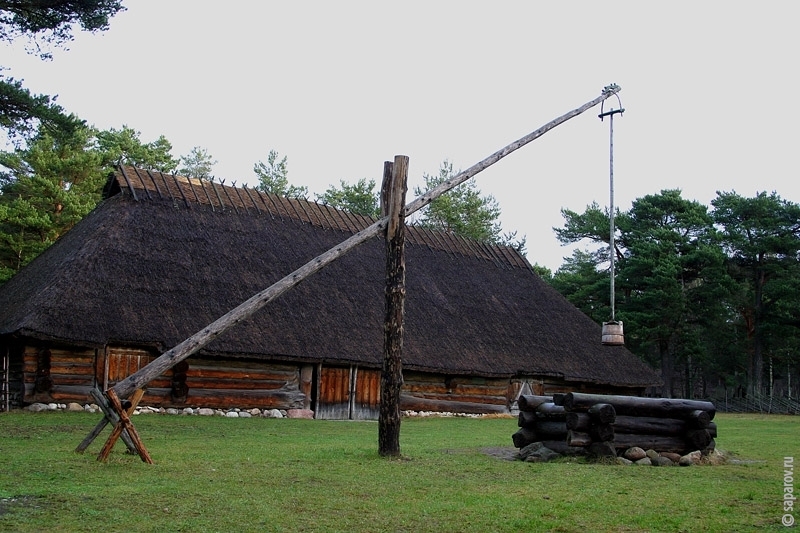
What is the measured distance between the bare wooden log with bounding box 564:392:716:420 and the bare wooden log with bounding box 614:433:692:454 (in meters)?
0.35

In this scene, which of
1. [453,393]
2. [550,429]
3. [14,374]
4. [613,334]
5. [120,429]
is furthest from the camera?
[453,393]

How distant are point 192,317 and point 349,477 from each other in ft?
44.3

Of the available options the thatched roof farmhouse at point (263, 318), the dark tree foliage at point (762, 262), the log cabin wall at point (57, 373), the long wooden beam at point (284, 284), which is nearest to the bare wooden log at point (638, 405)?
the long wooden beam at point (284, 284)

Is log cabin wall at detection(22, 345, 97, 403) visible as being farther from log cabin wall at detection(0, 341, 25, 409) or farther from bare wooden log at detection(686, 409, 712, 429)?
bare wooden log at detection(686, 409, 712, 429)

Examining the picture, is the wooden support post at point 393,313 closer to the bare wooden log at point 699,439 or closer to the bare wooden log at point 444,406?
the bare wooden log at point 699,439

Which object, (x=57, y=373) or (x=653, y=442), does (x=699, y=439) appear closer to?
(x=653, y=442)

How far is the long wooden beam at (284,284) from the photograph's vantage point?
36.8 ft

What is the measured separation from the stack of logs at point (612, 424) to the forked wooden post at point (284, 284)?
12.4 ft

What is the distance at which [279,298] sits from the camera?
25.4m

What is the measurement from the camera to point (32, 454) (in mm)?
11531

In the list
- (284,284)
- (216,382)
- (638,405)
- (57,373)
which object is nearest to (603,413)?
(638,405)

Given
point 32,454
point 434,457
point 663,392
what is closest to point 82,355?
point 32,454

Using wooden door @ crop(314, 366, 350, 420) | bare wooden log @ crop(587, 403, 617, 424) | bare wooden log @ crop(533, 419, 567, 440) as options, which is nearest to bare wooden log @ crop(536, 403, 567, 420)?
bare wooden log @ crop(533, 419, 567, 440)

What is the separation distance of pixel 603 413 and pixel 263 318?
13671 millimetres
